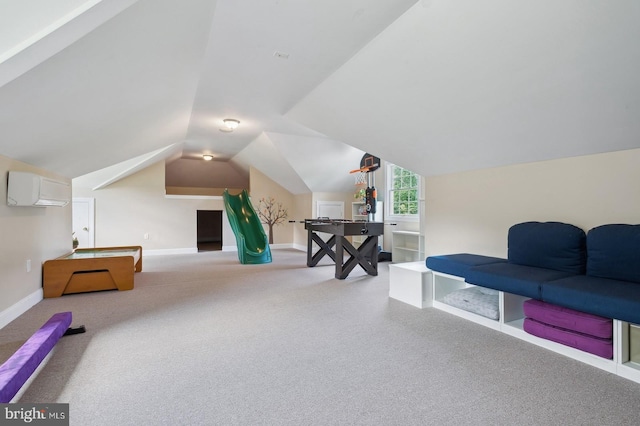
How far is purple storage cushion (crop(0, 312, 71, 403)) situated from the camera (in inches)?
61.4

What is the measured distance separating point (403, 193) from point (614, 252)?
14.9 feet

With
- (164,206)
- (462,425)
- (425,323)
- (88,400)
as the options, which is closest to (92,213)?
(164,206)

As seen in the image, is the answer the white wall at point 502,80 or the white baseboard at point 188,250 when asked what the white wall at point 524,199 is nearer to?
the white wall at point 502,80

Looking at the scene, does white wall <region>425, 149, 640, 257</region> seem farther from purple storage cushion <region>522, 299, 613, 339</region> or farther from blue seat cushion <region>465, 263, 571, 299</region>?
purple storage cushion <region>522, 299, 613, 339</region>

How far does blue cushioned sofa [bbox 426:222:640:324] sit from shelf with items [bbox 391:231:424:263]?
2998mm

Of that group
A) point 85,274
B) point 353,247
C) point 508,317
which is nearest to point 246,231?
point 353,247

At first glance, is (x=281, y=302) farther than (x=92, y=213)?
No

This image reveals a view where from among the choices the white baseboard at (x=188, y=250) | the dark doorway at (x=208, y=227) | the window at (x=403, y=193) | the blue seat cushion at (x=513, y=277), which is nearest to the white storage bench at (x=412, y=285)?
the blue seat cushion at (x=513, y=277)

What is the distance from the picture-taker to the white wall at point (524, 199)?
2643 millimetres

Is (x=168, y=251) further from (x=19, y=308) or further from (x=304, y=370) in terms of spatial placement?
(x=304, y=370)

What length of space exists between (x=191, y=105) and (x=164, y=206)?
4326 millimetres

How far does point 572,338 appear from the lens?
2295 millimetres

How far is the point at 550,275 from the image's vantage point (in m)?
2.56

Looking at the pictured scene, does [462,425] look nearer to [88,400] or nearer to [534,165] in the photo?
[88,400]
